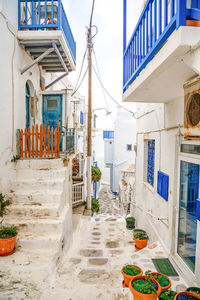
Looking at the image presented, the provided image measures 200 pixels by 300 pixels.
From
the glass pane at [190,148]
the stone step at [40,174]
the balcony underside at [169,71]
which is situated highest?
the balcony underside at [169,71]

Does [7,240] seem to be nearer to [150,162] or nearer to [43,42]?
[150,162]

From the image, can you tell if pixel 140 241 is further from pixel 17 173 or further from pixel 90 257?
pixel 17 173

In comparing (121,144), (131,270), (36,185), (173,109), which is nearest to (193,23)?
(173,109)

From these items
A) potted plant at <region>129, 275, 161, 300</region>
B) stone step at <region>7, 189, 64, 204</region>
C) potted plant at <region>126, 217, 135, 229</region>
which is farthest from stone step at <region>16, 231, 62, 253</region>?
potted plant at <region>126, 217, 135, 229</region>

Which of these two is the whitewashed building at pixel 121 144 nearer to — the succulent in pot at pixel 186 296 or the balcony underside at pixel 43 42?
the balcony underside at pixel 43 42

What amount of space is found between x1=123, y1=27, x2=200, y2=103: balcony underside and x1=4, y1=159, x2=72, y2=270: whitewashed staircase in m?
3.23

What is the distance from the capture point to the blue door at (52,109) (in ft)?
30.9

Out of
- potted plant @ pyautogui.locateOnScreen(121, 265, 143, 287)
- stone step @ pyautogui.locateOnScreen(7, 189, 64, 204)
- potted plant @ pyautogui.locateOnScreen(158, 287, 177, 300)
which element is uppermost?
stone step @ pyautogui.locateOnScreen(7, 189, 64, 204)

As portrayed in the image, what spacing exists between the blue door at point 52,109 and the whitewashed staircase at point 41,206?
3608 mm

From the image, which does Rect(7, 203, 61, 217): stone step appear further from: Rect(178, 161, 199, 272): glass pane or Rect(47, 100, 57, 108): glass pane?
Rect(47, 100, 57, 108): glass pane

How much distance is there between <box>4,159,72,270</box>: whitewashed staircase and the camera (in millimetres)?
4625

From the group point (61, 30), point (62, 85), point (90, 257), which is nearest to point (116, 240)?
point (90, 257)

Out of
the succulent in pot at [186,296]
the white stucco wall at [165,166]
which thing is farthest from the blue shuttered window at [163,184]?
the succulent in pot at [186,296]

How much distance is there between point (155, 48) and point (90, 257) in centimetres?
468
